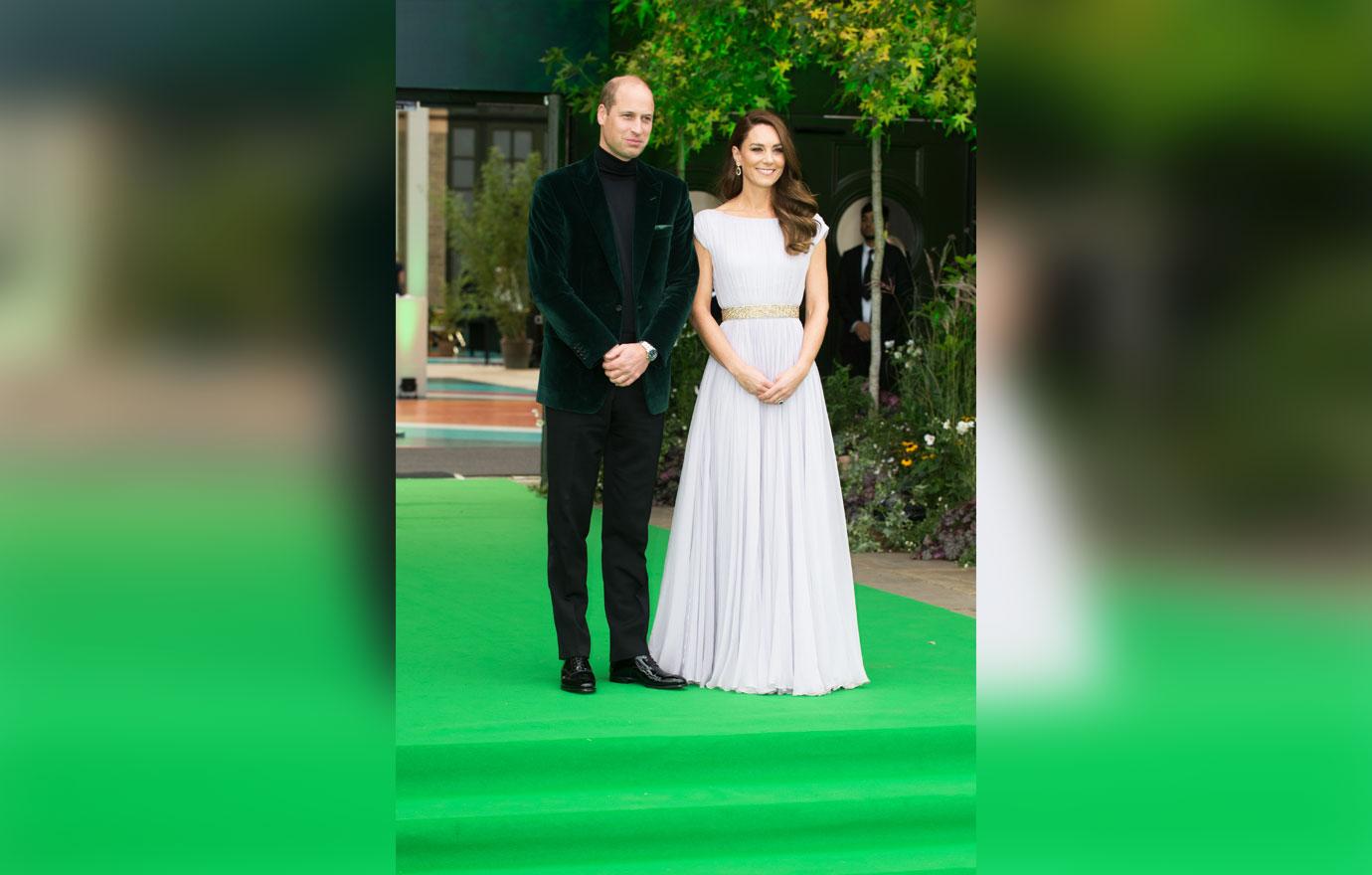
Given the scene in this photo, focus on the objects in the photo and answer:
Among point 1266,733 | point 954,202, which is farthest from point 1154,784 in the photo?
point 954,202

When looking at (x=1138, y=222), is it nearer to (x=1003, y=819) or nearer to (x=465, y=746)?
(x=1003, y=819)

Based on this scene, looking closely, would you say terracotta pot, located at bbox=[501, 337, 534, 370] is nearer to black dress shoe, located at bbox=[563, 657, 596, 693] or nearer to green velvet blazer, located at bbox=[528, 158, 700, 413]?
green velvet blazer, located at bbox=[528, 158, 700, 413]

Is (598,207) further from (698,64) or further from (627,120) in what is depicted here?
(698,64)

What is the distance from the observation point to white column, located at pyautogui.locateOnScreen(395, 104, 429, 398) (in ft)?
74.2

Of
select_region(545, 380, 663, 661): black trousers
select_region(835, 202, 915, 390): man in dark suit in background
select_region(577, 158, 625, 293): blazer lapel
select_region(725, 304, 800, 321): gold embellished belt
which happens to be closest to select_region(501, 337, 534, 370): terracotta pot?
select_region(835, 202, 915, 390): man in dark suit in background

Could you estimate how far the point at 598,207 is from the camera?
472 centimetres

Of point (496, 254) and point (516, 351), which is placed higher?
point (496, 254)

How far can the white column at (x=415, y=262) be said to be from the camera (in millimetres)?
22609

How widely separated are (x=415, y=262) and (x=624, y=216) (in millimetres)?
32311

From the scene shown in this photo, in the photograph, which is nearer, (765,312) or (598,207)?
(598,207)

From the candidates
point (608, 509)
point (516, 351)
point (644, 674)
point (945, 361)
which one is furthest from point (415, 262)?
point (644, 674)

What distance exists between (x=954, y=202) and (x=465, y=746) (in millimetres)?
10193

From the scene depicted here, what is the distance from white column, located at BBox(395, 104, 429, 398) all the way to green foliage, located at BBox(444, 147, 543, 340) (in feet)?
4.03

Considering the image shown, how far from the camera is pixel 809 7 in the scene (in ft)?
27.6
